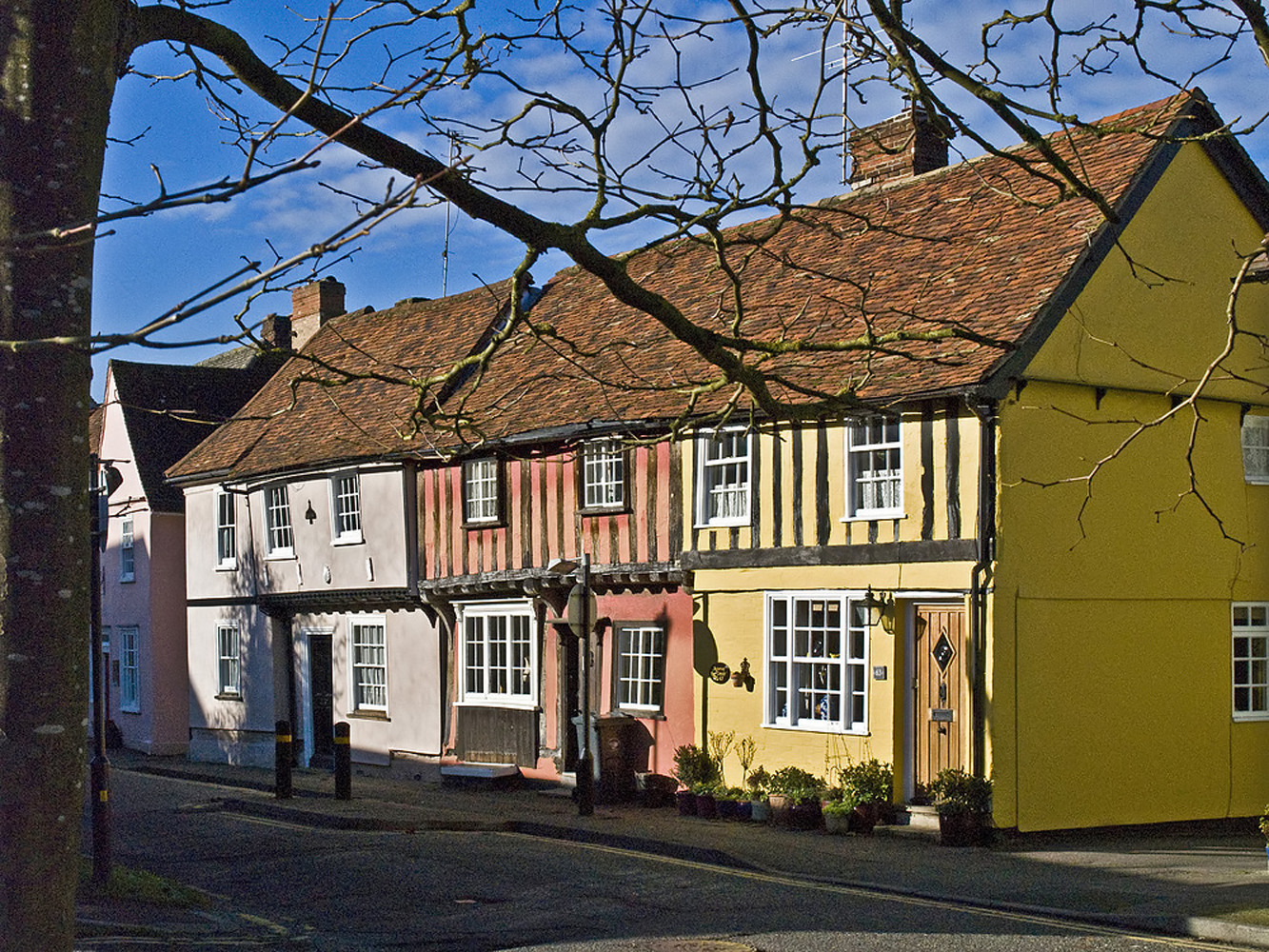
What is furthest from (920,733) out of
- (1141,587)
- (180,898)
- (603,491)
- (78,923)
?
(78,923)

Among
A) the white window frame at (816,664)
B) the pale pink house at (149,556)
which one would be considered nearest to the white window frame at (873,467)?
the white window frame at (816,664)

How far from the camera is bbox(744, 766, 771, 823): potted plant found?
1878 cm

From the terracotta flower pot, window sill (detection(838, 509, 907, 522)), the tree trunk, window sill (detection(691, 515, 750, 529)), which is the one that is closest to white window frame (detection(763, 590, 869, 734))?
window sill (detection(838, 509, 907, 522))

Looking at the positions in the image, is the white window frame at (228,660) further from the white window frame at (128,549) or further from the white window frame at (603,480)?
the white window frame at (603,480)

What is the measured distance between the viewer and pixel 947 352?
56.8ft

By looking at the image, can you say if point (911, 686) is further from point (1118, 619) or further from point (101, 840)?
point (101, 840)

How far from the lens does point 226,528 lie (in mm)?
30781

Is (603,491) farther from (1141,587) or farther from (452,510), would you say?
(1141,587)

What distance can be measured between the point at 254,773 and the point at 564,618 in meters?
8.83

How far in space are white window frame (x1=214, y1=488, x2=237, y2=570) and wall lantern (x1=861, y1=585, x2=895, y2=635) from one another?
16.4m

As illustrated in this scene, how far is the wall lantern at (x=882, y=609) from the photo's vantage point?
703 inches

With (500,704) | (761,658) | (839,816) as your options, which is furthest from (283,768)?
(839,816)

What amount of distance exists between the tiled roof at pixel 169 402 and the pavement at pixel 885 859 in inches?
494

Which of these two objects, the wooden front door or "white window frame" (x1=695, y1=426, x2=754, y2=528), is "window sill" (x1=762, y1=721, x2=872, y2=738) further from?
"white window frame" (x1=695, y1=426, x2=754, y2=528)
